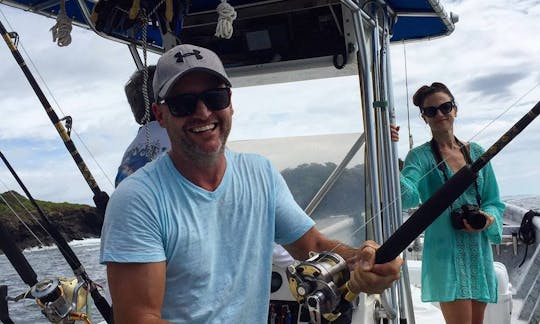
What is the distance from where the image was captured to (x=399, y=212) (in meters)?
3.14

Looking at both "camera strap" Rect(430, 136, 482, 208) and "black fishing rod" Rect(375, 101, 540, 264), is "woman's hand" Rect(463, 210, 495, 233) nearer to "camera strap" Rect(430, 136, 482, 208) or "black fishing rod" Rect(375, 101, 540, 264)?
"camera strap" Rect(430, 136, 482, 208)

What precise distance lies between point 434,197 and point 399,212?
144 centimetres

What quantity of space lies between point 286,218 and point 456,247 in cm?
145

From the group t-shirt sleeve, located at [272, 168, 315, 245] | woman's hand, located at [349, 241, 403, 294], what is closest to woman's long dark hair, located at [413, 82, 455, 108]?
t-shirt sleeve, located at [272, 168, 315, 245]

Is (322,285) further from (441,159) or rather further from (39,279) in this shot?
(39,279)

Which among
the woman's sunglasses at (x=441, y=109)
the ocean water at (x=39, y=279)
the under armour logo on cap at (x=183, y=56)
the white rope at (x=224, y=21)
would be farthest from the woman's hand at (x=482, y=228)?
the ocean water at (x=39, y=279)

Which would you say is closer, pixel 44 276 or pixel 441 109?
pixel 441 109

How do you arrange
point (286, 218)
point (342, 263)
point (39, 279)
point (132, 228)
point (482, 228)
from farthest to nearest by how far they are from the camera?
1. point (39, 279)
2. point (482, 228)
3. point (286, 218)
4. point (342, 263)
5. point (132, 228)

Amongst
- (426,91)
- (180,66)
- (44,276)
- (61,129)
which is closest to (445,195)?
(180,66)

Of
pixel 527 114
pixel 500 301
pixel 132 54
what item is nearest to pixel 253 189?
pixel 527 114

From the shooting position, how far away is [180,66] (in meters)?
1.55

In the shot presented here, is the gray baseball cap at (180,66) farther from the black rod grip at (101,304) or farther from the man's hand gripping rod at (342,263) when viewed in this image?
the black rod grip at (101,304)

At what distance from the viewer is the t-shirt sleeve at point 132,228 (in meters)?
1.36

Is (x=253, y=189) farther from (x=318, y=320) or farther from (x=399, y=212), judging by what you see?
(x=399, y=212)
